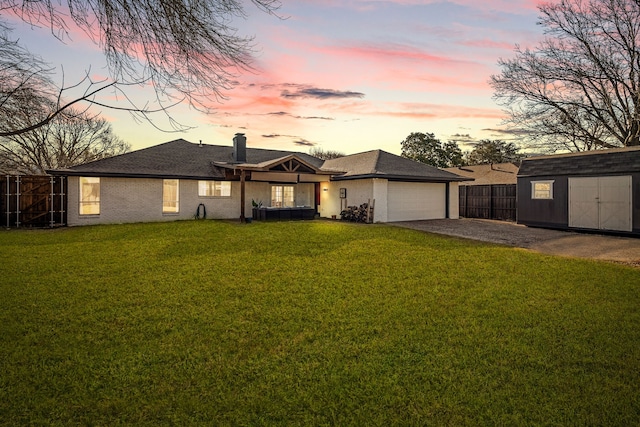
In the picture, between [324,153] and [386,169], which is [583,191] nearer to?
[386,169]

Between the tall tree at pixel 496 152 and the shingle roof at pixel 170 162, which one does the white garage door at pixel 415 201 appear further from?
the tall tree at pixel 496 152

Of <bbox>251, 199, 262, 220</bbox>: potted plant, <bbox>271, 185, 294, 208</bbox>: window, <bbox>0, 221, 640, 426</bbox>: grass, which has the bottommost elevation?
<bbox>0, 221, 640, 426</bbox>: grass

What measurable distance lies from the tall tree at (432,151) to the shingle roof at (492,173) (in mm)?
12583

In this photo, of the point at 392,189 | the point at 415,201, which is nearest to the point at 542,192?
the point at 415,201

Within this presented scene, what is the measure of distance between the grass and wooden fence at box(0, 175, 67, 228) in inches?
309

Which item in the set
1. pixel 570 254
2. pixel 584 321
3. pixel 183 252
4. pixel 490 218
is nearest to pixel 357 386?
pixel 584 321

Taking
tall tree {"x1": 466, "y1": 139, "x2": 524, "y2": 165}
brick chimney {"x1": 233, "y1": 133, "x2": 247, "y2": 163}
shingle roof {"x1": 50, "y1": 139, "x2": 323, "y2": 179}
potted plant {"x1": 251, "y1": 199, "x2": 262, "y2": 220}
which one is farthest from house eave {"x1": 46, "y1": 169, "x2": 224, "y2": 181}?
tall tree {"x1": 466, "y1": 139, "x2": 524, "y2": 165}

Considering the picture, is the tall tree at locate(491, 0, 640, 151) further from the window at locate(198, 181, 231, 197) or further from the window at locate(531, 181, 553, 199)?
the window at locate(198, 181, 231, 197)

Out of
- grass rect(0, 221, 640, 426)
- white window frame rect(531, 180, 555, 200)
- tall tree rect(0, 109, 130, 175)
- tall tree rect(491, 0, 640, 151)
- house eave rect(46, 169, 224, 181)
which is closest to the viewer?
grass rect(0, 221, 640, 426)

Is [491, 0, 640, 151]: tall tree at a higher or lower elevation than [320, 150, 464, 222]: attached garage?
higher

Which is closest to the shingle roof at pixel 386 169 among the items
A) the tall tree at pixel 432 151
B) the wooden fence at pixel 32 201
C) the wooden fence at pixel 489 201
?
the wooden fence at pixel 489 201

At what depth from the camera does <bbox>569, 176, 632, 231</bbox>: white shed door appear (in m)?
12.6

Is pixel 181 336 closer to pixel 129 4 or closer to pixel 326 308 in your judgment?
pixel 326 308

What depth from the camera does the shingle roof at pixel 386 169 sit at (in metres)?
17.3
